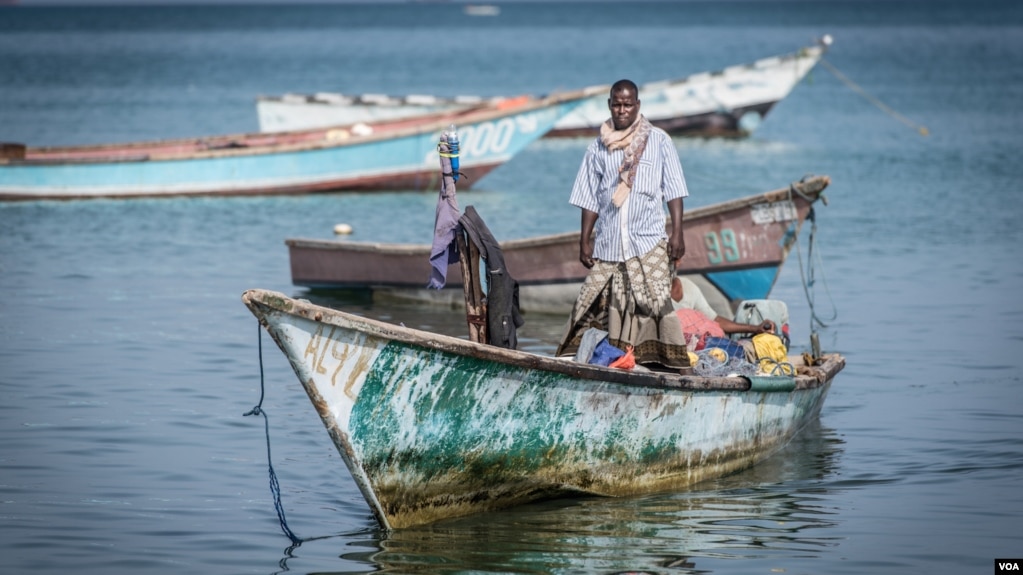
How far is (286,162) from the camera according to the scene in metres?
19.5

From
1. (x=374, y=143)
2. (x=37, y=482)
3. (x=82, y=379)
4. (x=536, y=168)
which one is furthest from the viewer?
(x=536, y=168)

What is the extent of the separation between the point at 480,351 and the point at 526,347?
482 cm

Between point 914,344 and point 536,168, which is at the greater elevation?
point 536,168

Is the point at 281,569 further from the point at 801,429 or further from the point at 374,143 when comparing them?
the point at 374,143

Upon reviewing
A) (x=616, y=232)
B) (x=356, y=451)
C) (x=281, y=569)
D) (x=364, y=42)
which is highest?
(x=364, y=42)

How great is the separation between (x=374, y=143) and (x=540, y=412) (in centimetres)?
1339

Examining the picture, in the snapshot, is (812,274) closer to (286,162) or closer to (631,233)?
(631,233)

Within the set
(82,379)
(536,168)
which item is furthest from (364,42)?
(82,379)

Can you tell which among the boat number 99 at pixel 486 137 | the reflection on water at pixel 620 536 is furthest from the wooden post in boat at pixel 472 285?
the boat number 99 at pixel 486 137

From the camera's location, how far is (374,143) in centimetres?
1969

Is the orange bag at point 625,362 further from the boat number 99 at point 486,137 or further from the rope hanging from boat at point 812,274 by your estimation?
the boat number 99 at point 486,137

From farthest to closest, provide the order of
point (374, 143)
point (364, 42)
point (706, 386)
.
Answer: point (364, 42), point (374, 143), point (706, 386)

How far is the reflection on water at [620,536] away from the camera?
6406mm

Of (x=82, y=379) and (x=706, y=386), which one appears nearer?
(x=706, y=386)
